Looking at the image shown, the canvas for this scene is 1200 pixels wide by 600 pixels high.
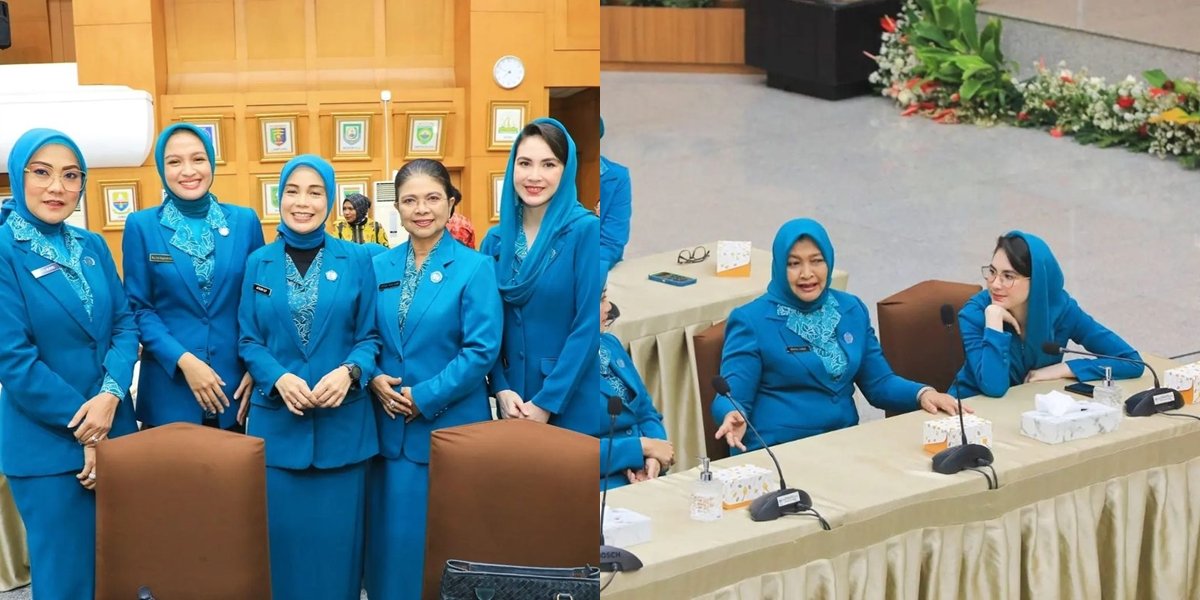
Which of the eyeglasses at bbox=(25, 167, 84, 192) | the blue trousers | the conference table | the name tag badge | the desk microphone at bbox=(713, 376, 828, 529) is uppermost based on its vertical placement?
the eyeglasses at bbox=(25, 167, 84, 192)

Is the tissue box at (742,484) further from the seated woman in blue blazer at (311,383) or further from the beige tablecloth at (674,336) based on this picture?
the beige tablecloth at (674,336)

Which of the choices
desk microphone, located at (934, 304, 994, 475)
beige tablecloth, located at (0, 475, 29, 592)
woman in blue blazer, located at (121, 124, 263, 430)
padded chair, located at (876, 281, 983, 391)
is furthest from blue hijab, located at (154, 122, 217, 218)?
Answer: padded chair, located at (876, 281, 983, 391)

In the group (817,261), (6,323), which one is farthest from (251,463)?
(817,261)

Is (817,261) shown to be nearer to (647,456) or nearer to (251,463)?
(647,456)

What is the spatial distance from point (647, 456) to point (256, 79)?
1018 millimetres

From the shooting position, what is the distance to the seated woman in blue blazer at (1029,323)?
330 centimetres

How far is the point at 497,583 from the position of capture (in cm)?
193

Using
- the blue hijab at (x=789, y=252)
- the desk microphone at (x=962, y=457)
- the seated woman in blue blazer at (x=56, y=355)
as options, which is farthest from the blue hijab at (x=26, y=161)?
the desk microphone at (x=962, y=457)

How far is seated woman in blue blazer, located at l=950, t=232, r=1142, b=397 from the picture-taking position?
130 inches

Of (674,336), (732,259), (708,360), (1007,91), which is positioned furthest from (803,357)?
(1007,91)

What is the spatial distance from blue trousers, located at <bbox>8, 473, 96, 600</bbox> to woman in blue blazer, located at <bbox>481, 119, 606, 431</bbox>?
554mm

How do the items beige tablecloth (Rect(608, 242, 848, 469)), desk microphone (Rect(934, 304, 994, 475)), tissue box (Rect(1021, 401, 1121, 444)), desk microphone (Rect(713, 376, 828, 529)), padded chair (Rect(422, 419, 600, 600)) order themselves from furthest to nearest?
1. beige tablecloth (Rect(608, 242, 848, 469))
2. tissue box (Rect(1021, 401, 1121, 444))
3. desk microphone (Rect(934, 304, 994, 475))
4. desk microphone (Rect(713, 376, 828, 529))
5. padded chair (Rect(422, 419, 600, 600))

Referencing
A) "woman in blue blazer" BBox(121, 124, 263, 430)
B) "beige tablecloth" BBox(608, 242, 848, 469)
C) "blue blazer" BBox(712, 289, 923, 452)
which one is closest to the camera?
"woman in blue blazer" BBox(121, 124, 263, 430)

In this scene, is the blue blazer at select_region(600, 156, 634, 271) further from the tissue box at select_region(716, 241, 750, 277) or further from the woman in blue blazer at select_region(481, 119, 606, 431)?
the woman in blue blazer at select_region(481, 119, 606, 431)
